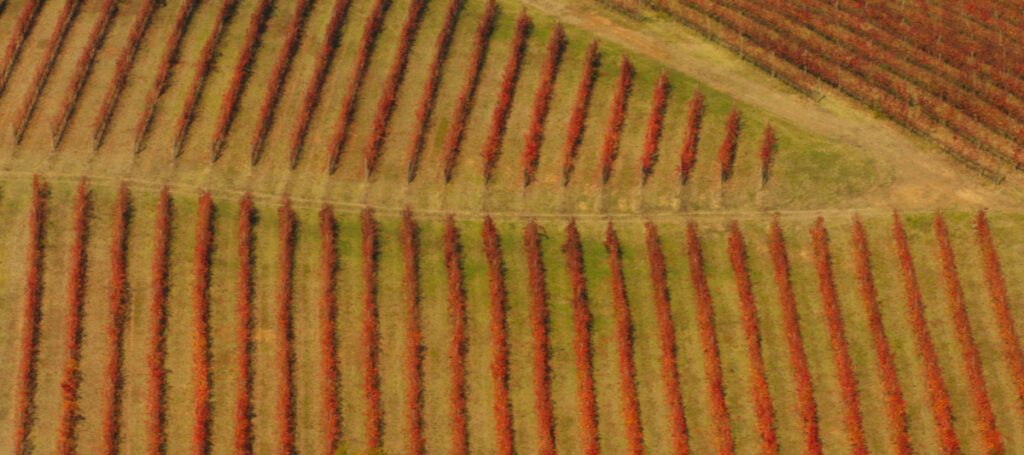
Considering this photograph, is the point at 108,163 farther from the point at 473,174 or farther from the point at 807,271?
the point at 807,271

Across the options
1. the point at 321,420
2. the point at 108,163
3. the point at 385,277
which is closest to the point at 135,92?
the point at 108,163

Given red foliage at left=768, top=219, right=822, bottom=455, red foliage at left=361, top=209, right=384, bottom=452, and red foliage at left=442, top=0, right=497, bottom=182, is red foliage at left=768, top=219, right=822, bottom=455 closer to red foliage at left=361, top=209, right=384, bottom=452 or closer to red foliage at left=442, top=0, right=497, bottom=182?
red foliage at left=442, top=0, right=497, bottom=182

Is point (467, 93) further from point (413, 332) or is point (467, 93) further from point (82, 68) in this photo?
point (82, 68)

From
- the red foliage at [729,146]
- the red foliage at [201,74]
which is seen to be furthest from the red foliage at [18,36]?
the red foliage at [729,146]

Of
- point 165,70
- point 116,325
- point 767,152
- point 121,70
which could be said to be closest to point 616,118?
point 767,152

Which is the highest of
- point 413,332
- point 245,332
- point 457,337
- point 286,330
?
point 413,332

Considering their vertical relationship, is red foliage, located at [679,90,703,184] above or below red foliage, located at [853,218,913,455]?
above

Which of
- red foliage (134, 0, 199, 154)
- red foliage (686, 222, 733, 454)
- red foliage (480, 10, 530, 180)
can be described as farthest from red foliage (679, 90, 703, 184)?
red foliage (134, 0, 199, 154)
